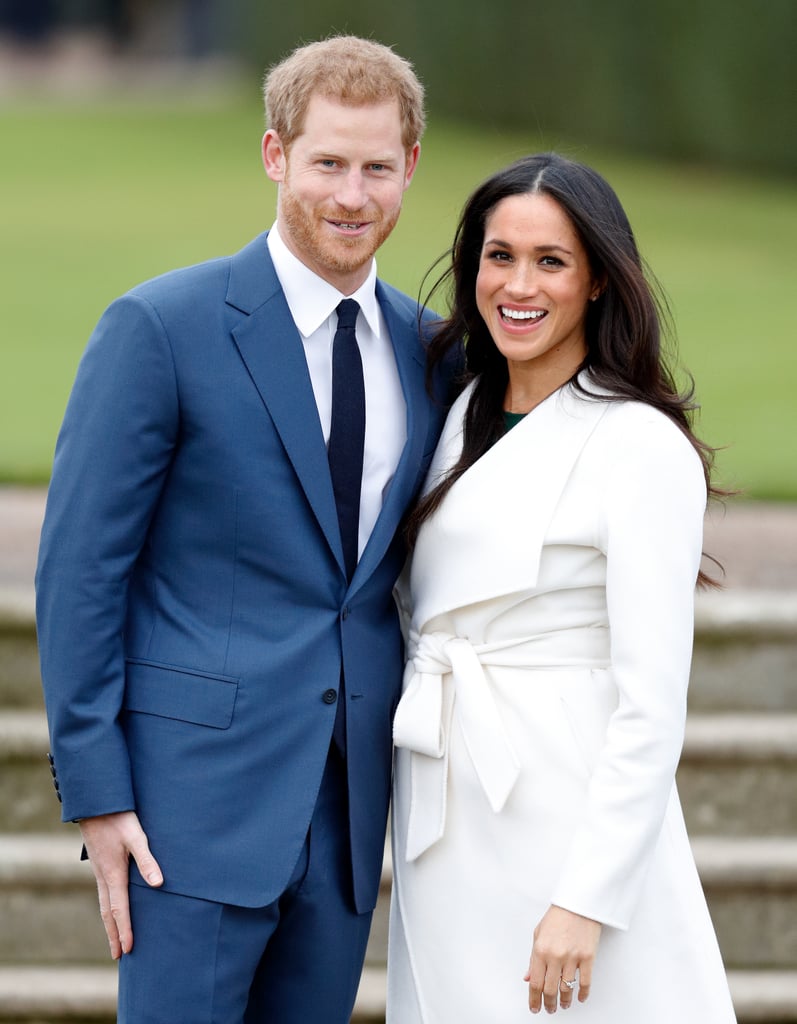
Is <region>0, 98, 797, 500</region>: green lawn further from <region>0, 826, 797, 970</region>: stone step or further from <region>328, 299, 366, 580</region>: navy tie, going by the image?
<region>328, 299, 366, 580</region>: navy tie

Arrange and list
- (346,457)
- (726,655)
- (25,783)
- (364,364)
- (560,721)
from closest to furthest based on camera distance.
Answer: (560,721)
(346,457)
(364,364)
(25,783)
(726,655)

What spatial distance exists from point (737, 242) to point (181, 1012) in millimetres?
8356

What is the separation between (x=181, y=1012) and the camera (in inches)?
90.1

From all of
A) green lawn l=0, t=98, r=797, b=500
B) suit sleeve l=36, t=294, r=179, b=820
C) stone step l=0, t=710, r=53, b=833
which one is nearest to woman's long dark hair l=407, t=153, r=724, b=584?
suit sleeve l=36, t=294, r=179, b=820

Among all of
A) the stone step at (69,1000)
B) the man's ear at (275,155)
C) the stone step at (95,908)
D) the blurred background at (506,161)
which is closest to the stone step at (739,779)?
the stone step at (95,908)

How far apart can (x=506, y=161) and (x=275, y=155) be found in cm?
568

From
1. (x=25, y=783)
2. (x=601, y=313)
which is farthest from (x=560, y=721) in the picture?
(x=25, y=783)

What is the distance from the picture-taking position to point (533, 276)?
7.65 feet

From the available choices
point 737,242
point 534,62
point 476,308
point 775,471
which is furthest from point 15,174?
point 476,308

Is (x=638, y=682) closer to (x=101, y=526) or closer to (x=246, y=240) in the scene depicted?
(x=101, y=526)

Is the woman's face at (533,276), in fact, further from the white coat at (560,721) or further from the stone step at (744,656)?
the stone step at (744,656)

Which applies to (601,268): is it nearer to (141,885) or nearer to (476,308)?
(476,308)

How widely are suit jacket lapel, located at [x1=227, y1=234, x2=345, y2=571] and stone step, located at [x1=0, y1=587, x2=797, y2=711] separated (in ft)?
5.26

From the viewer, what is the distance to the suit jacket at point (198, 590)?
2213 mm
